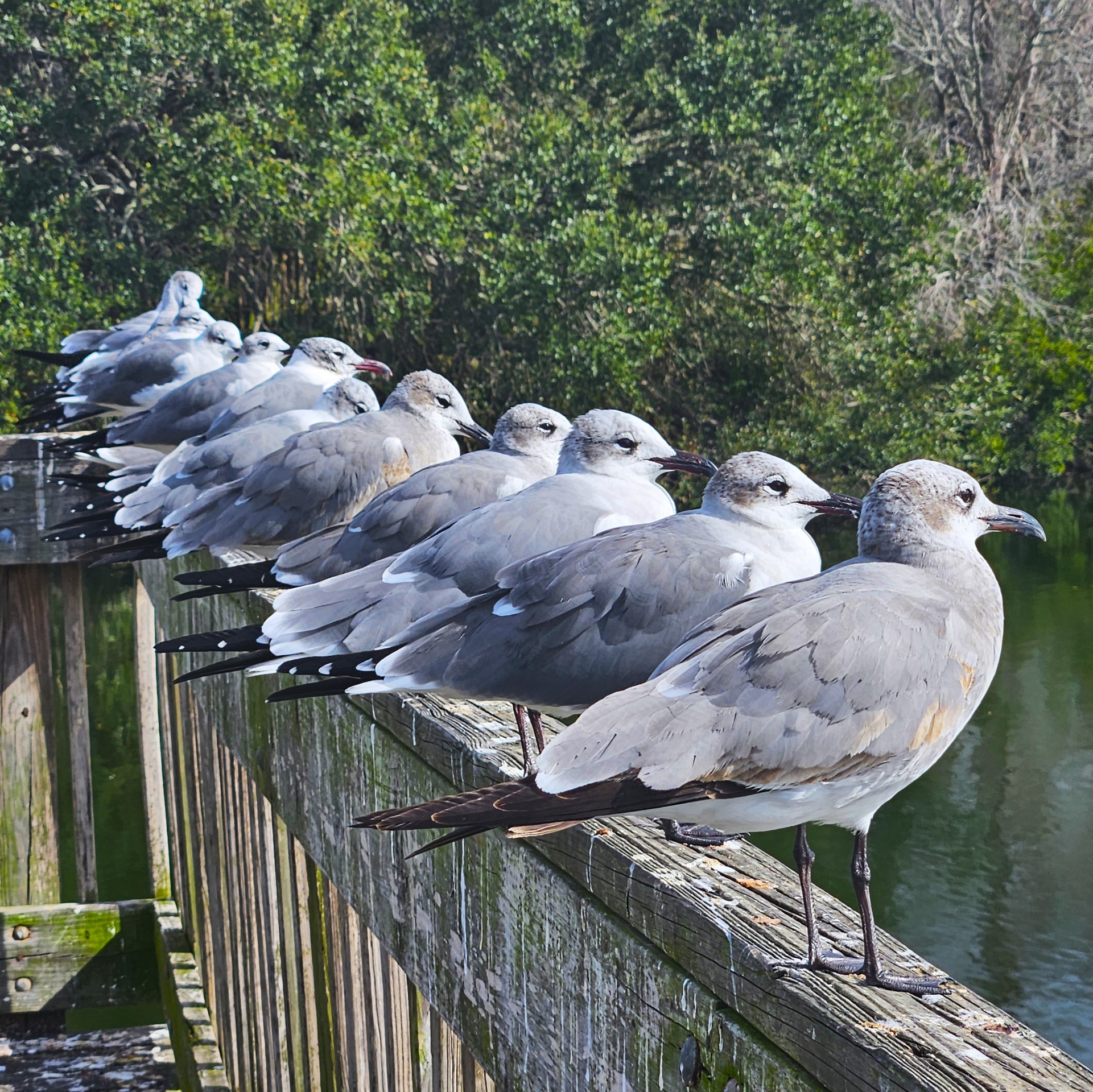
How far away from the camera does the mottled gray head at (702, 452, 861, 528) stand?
214 cm

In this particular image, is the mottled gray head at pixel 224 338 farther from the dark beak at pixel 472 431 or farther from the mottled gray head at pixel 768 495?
the mottled gray head at pixel 768 495

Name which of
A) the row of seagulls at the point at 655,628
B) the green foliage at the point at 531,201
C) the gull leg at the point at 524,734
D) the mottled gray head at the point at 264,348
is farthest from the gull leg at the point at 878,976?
the green foliage at the point at 531,201

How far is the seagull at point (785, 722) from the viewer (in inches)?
49.3

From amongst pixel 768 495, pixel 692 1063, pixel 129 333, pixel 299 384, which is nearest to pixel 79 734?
pixel 299 384

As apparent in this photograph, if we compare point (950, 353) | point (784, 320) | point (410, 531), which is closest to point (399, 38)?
point (784, 320)

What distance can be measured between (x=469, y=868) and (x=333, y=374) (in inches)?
149

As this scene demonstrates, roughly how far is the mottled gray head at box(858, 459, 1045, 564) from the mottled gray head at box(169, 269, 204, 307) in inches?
275

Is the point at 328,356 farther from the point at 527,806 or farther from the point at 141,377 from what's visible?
the point at 527,806

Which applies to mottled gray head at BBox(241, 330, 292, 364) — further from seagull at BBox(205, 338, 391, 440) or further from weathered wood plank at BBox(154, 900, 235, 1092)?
weathered wood plank at BBox(154, 900, 235, 1092)

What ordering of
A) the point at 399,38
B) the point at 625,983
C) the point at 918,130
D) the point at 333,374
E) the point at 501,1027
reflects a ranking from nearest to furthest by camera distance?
1. the point at 625,983
2. the point at 501,1027
3. the point at 333,374
4. the point at 399,38
5. the point at 918,130

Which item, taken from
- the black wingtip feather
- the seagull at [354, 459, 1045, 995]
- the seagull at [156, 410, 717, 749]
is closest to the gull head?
the seagull at [156, 410, 717, 749]

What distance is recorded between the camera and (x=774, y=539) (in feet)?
6.95

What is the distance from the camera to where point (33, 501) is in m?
4.01

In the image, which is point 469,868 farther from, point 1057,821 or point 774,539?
point 1057,821
